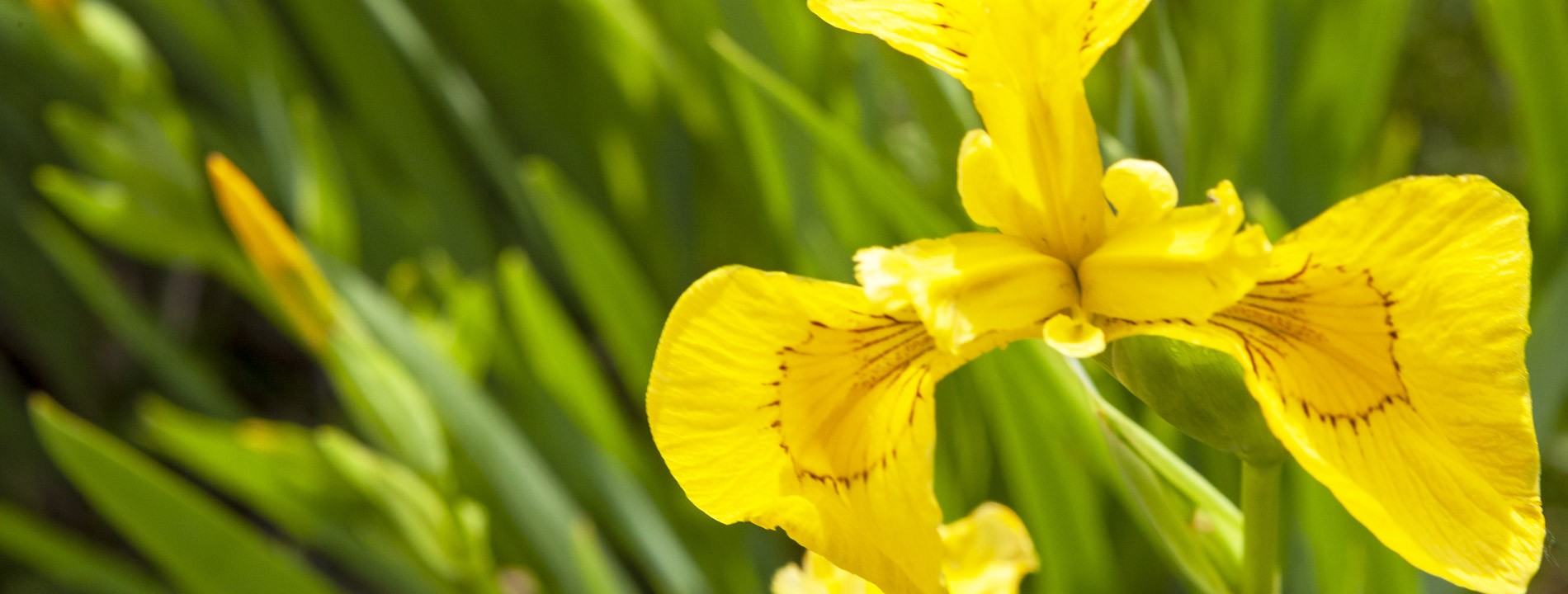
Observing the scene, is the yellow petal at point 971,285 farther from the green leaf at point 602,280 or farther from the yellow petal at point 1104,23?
the green leaf at point 602,280

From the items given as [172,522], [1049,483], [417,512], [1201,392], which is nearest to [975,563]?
[1201,392]

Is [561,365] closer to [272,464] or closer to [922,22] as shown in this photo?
[272,464]

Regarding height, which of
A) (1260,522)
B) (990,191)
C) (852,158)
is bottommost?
(1260,522)

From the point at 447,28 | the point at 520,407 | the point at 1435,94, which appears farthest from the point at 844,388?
the point at 1435,94

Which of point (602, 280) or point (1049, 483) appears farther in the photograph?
point (602, 280)

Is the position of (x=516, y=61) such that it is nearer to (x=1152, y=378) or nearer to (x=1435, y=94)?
(x=1152, y=378)
